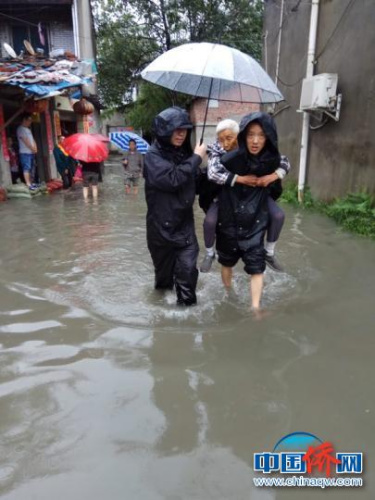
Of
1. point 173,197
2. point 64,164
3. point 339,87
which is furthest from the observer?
point 64,164

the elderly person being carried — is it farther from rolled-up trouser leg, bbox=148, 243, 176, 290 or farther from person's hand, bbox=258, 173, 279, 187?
rolled-up trouser leg, bbox=148, 243, 176, 290

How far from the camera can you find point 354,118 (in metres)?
7.54

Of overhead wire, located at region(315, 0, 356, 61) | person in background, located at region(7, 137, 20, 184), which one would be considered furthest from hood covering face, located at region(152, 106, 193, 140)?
person in background, located at region(7, 137, 20, 184)

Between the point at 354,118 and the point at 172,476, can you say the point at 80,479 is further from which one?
the point at 354,118

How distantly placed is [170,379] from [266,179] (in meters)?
1.82

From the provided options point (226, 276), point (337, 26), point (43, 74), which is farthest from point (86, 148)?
point (226, 276)

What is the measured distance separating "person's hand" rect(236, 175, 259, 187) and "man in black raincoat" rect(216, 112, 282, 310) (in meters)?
0.02

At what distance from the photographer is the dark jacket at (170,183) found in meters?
3.39

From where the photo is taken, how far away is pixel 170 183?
135 inches

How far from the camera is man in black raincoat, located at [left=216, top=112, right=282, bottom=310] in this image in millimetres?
3426

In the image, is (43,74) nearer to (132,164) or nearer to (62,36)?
(132,164)

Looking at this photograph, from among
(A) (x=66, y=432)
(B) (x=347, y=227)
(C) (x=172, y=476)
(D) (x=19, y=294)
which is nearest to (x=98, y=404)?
(A) (x=66, y=432)

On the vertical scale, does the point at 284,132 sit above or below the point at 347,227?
above

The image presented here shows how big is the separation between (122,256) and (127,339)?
8.26 ft
